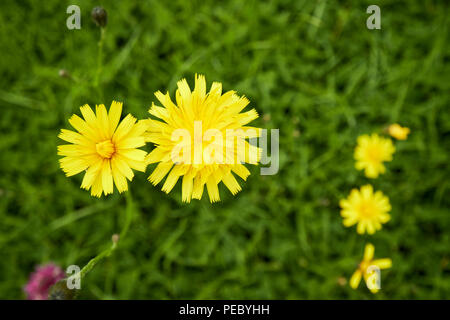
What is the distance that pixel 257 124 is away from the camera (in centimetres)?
277

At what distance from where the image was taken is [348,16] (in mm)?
3004

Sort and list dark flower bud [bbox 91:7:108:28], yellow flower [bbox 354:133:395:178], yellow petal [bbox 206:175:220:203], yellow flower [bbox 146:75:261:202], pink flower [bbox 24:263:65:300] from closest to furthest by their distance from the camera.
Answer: yellow flower [bbox 146:75:261:202]
yellow petal [bbox 206:175:220:203]
dark flower bud [bbox 91:7:108:28]
pink flower [bbox 24:263:65:300]
yellow flower [bbox 354:133:395:178]

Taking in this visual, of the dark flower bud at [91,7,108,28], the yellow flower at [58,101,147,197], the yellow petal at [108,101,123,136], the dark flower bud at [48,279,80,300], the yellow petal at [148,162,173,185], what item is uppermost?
the dark flower bud at [91,7,108,28]

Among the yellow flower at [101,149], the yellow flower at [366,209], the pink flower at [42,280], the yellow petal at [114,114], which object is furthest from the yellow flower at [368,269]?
the pink flower at [42,280]

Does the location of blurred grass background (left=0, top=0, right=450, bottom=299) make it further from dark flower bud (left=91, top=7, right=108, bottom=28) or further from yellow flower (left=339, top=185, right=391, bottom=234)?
dark flower bud (left=91, top=7, right=108, bottom=28)

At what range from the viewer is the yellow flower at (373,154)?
8.50ft

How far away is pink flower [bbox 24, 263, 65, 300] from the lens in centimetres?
247

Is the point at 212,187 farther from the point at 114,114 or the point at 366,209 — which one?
the point at 366,209

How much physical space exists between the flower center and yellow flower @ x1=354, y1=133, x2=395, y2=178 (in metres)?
1.83

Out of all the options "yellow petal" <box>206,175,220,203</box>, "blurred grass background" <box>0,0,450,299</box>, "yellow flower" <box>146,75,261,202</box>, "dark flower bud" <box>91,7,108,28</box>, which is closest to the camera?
"yellow flower" <box>146,75,261,202</box>

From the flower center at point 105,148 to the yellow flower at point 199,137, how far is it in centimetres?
21

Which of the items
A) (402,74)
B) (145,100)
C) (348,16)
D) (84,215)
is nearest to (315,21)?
(348,16)

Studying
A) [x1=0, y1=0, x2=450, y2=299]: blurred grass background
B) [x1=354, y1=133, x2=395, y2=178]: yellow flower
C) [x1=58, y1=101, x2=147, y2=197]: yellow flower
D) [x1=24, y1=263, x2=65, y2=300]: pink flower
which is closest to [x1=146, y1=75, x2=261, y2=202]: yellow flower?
[x1=58, y1=101, x2=147, y2=197]: yellow flower

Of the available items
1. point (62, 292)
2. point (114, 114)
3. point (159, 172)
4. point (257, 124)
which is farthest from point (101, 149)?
point (257, 124)
